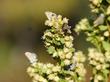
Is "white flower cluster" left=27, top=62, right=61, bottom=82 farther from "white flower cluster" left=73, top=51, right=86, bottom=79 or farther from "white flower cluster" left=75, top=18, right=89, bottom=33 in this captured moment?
"white flower cluster" left=75, top=18, right=89, bottom=33

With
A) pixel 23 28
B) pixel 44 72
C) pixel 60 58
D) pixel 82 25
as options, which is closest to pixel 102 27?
pixel 82 25

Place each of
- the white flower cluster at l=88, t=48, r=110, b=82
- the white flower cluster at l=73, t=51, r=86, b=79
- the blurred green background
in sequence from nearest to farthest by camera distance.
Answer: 1. the white flower cluster at l=88, t=48, r=110, b=82
2. the white flower cluster at l=73, t=51, r=86, b=79
3. the blurred green background

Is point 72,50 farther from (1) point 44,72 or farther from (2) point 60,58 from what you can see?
(1) point 44,72

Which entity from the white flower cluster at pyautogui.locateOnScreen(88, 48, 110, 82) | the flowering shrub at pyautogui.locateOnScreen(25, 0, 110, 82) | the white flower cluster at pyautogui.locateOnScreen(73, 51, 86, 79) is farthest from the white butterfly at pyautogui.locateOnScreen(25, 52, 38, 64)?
the white flower cluster at pyautogui.locateOnScreen(88, 48, 110, 82)

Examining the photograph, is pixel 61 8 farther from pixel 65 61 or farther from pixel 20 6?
pixel 65 61

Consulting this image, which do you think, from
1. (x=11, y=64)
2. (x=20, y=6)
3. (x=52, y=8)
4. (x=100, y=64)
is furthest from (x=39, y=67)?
(x=20, y=6)

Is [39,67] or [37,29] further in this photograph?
[37,29]

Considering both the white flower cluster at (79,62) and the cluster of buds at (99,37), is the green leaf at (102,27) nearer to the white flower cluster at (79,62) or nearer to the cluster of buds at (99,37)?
the cluster of buds at (99,37)
